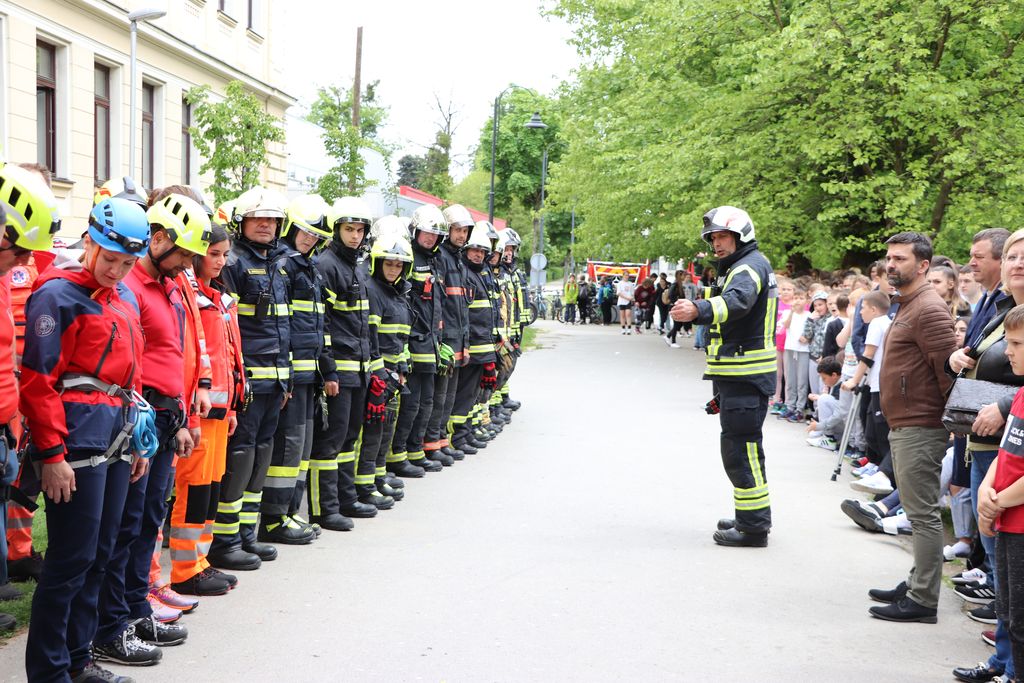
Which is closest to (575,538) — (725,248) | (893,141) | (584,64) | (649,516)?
(649,516)

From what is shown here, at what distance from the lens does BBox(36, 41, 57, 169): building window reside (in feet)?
58.0

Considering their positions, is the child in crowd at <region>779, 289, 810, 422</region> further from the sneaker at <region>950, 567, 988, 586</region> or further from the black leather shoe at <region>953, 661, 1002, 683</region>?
the black leather shoe at <region>953, 661, 1002, 683</region>

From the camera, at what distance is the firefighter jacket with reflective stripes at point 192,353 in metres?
5.63

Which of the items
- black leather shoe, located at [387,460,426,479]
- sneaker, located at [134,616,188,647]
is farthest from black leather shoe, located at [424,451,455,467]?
sneaker, located at [134,616,188,647]

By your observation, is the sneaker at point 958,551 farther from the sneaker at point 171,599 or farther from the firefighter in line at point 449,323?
the sneaker at point 171,599

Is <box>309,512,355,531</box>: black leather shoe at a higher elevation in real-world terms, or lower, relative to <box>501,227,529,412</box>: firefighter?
lower

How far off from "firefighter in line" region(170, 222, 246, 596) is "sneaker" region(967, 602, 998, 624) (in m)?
4.42

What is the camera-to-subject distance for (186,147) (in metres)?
22.8

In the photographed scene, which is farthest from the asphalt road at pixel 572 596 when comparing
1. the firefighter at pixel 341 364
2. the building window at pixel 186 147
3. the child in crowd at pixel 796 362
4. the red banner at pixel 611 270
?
the red banner at pixel 611 270

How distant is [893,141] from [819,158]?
6.04 feet

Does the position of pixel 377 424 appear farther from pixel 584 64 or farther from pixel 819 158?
pixel 584 64

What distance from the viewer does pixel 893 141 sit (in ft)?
67.2

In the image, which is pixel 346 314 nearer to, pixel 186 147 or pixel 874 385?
pixel 874 385


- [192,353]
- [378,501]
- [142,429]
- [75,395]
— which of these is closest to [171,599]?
[192,353]
